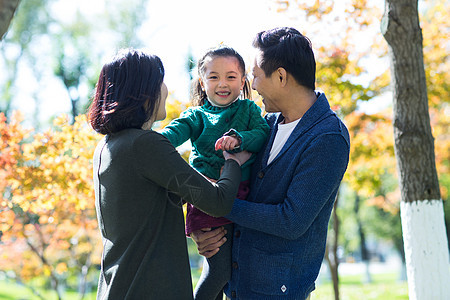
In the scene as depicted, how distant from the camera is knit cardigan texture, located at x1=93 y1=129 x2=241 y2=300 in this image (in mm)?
1804

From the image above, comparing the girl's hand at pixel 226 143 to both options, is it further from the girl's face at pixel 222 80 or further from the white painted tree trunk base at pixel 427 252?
the white painted tree trunk base at pixel 427 252

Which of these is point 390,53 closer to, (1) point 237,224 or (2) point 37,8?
(1) point 237,224

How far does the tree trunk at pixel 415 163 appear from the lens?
4406mm

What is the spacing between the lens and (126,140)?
1.83 meters

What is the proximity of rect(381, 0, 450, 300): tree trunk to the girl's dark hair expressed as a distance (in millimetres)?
2450

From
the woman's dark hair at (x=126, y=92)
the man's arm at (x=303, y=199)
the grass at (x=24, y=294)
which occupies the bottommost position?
the grass at (x=24, y=294)

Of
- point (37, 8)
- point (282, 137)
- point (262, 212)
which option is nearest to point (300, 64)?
point (282, 137)

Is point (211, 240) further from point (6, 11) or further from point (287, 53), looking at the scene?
point (6, 11)

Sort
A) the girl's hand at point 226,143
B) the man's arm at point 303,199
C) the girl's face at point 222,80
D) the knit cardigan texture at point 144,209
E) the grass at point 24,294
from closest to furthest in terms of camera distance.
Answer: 1. the knit cardigan texture at point 144,209
2. the man's arm at point 303,199
3. the girl's hand at point 226,143
4. the girl's face at point 222,80
5. the grass at point 24,294

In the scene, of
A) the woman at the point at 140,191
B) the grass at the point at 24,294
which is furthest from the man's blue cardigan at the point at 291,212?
the grass at the point at 24,294

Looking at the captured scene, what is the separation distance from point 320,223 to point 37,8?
65.5 ft

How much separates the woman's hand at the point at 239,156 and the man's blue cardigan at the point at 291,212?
73mm

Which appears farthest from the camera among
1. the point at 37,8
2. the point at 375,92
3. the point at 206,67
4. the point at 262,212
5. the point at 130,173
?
the point at 37,8

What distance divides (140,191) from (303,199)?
2.13 ft
